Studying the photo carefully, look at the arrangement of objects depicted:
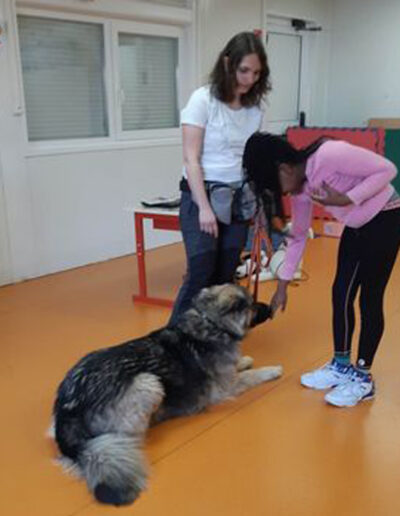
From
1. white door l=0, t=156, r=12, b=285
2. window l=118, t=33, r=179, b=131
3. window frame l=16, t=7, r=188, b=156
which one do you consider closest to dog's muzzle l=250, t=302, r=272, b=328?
white door l=0, t=156, r=12, b=285

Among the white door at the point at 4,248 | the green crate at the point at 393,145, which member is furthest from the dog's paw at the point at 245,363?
the green crate at the point at 393,145

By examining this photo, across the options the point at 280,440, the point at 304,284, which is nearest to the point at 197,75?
the point at 304,284

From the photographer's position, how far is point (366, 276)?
229cm

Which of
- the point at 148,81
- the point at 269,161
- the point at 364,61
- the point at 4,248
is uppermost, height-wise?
the point at 364,61

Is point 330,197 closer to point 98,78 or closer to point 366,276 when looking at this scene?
point 366,276

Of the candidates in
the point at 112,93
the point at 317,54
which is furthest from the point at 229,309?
the point at 317,54

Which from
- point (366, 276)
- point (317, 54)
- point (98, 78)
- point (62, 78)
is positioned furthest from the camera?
point (317, 54)

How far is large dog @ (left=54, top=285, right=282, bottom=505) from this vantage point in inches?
74.5

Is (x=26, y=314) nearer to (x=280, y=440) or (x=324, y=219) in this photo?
(x=280, y=440)

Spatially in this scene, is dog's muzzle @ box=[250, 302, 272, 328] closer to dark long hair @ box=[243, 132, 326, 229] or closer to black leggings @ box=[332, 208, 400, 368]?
black leggings @ box=[332, 208, 400, 368]

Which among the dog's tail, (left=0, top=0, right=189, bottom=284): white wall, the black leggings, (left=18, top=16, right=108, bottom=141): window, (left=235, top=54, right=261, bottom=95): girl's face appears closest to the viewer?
the dog's tail

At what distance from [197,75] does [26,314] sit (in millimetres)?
3020

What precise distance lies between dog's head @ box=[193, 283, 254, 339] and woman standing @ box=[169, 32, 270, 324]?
0.24 m

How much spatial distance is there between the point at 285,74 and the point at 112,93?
3.16m
